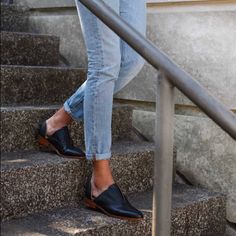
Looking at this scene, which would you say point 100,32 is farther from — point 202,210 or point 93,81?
point 202,210

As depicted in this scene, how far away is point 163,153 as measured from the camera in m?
1.08

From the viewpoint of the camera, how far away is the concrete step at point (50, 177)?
1.97 m

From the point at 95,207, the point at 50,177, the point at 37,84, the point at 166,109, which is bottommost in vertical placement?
the point at 95,207

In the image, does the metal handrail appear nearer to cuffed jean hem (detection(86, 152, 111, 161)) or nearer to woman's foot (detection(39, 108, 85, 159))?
cuffed jean hem (detection(86, 152, 111, 161))

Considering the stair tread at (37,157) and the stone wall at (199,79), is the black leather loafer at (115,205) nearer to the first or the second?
the stair tread at (37,157)

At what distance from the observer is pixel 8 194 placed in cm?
196

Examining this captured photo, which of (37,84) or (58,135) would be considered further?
(37,84)

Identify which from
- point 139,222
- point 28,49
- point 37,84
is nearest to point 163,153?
point 139,222

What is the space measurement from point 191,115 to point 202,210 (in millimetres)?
530

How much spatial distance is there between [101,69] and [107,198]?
1.66ft

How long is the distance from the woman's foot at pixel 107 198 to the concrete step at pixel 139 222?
0.03 m

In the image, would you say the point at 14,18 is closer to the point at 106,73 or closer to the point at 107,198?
the point at 106,73

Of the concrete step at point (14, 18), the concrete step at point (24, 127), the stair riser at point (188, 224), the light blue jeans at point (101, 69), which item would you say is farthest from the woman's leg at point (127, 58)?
the concrete step at point (14, 18)

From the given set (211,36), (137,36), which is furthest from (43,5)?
(137,36)
